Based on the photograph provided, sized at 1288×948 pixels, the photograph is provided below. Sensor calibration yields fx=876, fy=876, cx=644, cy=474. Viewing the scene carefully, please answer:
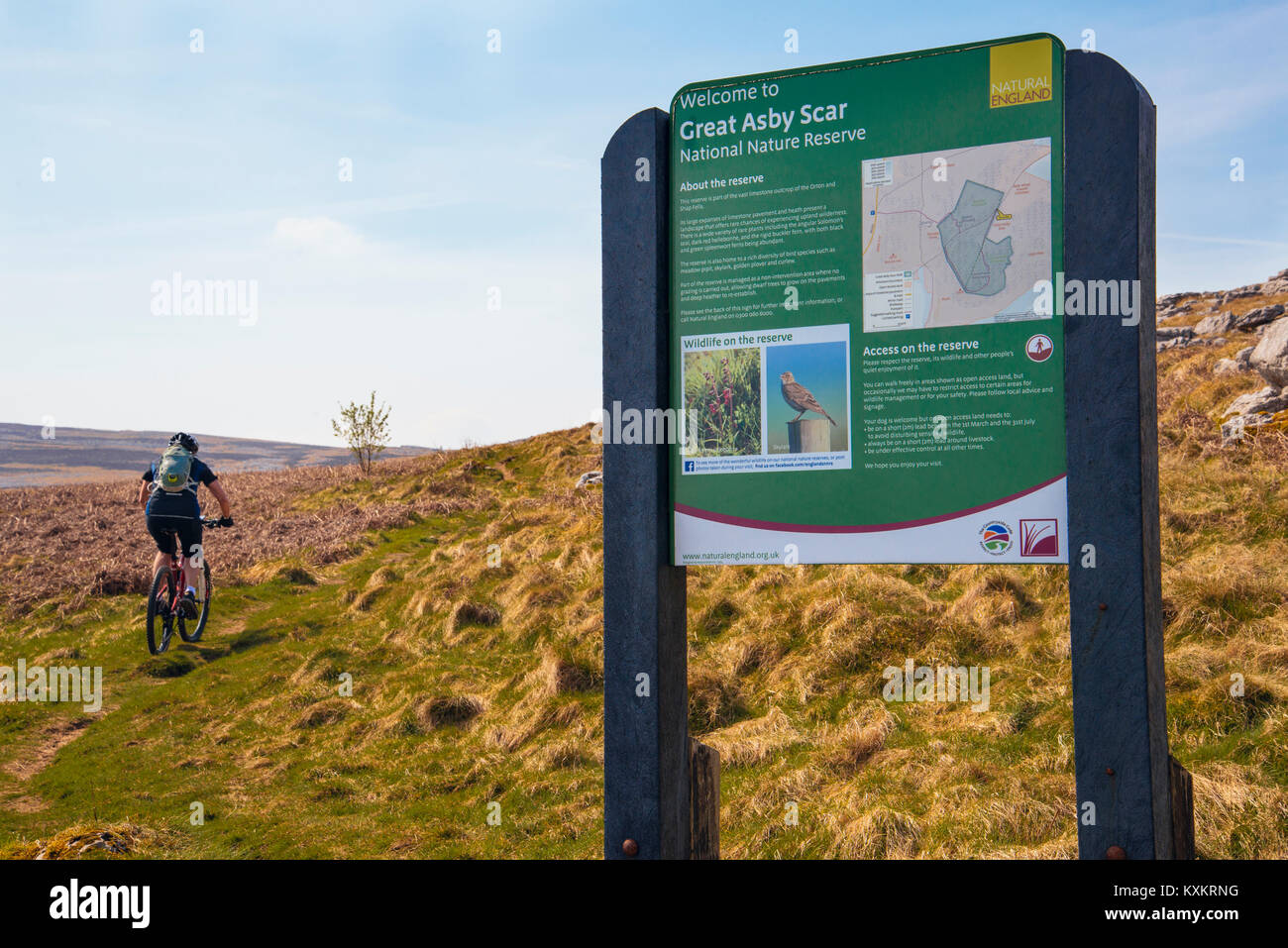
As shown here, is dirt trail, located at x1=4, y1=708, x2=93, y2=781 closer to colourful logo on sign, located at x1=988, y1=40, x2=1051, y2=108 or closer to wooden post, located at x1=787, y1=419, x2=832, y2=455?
wooden post, located at x1=787, y1=419, x2=832, y2=455

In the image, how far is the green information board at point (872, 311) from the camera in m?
3.68

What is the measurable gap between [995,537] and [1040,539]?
0.57 feet

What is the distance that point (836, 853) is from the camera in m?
6.58

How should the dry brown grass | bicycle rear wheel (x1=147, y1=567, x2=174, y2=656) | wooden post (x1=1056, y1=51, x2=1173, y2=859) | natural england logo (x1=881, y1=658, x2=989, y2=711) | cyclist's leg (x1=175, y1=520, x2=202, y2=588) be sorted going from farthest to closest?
1. the dry brown grass
2. bicycle rear wheel (x1=147, y1=567, x2=174, y2=656)
3. cyclist's leg (x1=175, y1=520, x2=202, y2=588)
4. natural england logo (x1=881, y1=658, x2=989, y2=711)
5. wooden post (x1=1056, y1=51, x2=1173, y2=859)

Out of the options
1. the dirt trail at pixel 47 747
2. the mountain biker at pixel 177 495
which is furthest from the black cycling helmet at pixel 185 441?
the dirt trail at pixel 47 747

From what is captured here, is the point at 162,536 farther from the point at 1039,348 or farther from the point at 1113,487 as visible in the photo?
the point at 1113,487

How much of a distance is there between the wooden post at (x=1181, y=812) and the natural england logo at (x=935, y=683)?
192 inches

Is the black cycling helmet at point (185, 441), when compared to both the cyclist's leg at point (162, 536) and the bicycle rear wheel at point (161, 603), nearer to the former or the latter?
the cyclist's leg at point (162, 536)

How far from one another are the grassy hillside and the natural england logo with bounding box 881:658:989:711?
0.16 m

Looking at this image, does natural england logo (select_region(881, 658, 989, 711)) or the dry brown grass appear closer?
natural england logo (select_region(881, 658, 989, 711))

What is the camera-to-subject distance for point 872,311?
389 centimetres

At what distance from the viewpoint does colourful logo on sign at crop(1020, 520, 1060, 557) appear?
361 cm

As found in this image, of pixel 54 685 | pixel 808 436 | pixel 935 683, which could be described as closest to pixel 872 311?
pixel 808 436

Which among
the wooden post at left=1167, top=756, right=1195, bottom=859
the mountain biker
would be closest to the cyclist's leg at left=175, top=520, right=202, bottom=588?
the mountain biker
